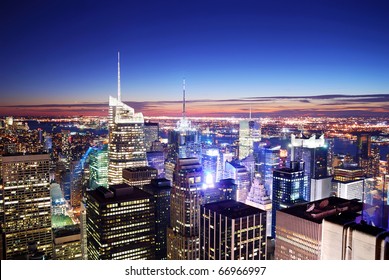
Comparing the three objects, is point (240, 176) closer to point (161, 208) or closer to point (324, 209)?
point (161, 208)

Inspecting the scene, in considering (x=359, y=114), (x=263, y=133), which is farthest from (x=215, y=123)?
(x=359, y=114)

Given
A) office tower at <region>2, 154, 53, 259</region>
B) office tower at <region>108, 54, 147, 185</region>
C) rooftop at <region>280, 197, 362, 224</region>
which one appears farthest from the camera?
office tower at <region>108, 54, 147, 185</region>

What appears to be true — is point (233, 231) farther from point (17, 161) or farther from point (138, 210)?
point (17, 161)

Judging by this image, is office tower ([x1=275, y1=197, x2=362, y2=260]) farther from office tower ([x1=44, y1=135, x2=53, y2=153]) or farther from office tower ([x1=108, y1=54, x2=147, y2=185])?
office tower ([x1=108, y1=54, x2=147, y2=185])

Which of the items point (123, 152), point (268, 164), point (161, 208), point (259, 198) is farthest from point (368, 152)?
point (123, 152)

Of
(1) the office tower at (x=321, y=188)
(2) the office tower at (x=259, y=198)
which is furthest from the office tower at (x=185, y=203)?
(2) the office tower at (x=259, y=198)

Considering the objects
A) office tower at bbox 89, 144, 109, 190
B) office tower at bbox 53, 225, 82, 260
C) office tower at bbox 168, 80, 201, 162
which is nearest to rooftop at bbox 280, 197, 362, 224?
office tower at bbox 168, 80, 201, 162
